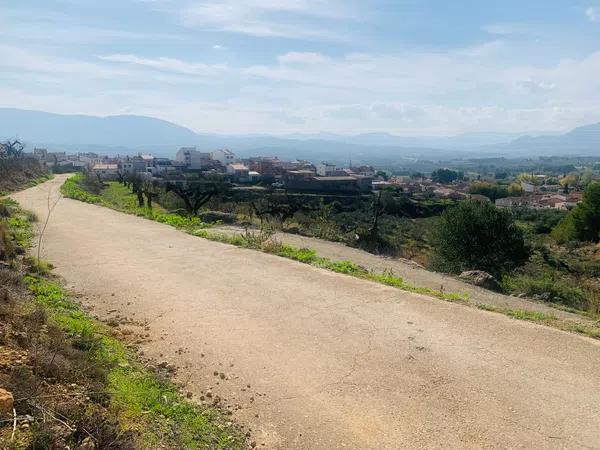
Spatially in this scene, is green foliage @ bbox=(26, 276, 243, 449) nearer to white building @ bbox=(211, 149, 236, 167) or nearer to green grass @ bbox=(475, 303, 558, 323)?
green grass @ bbox=(475, 303, 558, 323)

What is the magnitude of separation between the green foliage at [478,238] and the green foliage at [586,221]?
25.9 m

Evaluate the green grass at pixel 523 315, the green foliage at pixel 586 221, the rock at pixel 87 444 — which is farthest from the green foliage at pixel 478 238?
the green foliage at pixel 586 221

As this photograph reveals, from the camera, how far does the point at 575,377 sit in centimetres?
537

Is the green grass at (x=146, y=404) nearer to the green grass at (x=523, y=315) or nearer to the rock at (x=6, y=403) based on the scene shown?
the rock at (x=6, y=403)

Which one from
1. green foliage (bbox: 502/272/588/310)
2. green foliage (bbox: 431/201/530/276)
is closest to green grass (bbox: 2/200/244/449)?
green foliage (bbox: 502/272/588/310)

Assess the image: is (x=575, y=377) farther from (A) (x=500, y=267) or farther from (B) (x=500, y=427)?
(A) (x=500, y=267)

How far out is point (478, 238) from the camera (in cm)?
1984

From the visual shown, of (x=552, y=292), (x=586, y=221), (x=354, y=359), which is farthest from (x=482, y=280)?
(x=586, y=221)

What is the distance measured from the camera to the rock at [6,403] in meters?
3.58

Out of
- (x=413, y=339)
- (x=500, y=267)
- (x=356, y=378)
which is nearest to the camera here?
(x=356, y=378)

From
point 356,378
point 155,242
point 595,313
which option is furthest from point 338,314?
point 155,242

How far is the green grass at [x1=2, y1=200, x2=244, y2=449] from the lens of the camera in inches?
163

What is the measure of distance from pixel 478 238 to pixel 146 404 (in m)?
17.6

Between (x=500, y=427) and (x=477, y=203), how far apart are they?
1904 centimetres
